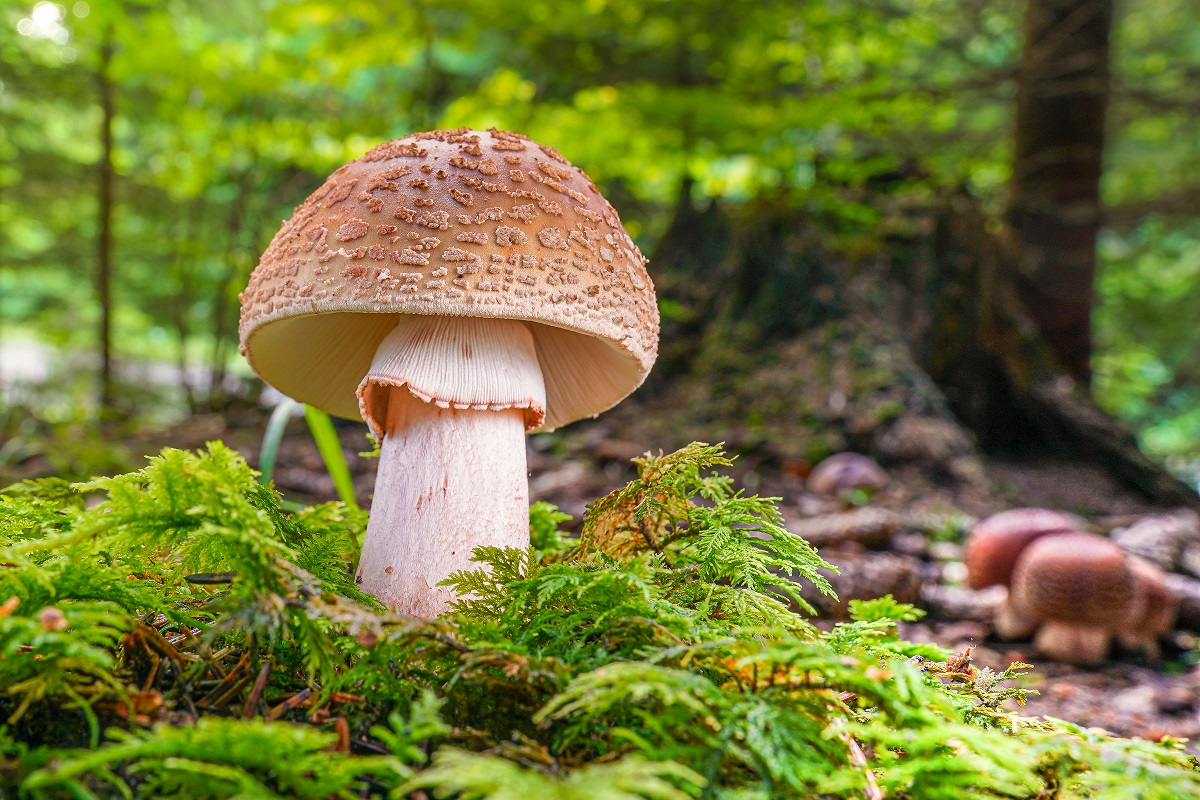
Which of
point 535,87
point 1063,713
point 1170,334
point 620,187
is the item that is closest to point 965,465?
point 1063,713

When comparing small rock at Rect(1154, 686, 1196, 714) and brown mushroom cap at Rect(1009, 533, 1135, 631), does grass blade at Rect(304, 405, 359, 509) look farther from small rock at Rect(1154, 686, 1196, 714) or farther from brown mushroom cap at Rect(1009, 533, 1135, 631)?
small rock at Rect(1154, 686, 1196, 714)

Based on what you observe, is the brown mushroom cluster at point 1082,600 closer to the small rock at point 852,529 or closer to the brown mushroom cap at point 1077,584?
the brown mushroom cap at point 1077,584

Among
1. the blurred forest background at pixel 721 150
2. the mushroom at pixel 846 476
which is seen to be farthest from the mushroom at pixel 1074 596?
the blurred forest background at pixel 721 150

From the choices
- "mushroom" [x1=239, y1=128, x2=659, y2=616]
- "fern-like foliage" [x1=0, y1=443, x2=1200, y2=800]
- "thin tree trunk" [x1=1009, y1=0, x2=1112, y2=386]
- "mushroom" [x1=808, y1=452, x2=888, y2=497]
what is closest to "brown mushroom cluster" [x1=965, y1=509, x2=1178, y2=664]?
"mushroom" [x1=808, y1=452, x2=888, y2=497]

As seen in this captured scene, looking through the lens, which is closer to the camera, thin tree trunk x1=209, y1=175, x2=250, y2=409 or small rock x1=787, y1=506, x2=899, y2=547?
small rock x1=787, y1=506, x2=899, y2=547

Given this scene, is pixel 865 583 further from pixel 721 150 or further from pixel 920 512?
pixel 721 150

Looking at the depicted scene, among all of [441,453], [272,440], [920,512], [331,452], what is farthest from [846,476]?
[441,453]
